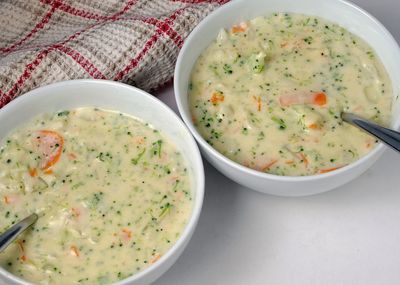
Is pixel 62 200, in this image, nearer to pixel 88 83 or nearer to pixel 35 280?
pixel 35 280

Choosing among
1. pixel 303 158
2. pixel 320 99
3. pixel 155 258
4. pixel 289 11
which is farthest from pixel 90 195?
pixel 289 11

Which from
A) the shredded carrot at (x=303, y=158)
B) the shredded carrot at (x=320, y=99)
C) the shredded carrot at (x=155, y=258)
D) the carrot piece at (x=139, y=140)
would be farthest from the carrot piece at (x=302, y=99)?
the shredded carrot at (x=155, y=258)

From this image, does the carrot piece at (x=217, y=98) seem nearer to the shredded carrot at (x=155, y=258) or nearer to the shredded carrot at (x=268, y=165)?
the shredded carrot at (x=268, y=165)

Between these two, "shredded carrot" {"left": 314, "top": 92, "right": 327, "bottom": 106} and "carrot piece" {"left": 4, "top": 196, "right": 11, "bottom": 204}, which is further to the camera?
"shredded carrot" {"left": 314, "top": 92, "right": 327, "bottom": 106}

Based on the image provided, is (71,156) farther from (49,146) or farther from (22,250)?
(22,250)

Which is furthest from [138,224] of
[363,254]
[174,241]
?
[363,254]

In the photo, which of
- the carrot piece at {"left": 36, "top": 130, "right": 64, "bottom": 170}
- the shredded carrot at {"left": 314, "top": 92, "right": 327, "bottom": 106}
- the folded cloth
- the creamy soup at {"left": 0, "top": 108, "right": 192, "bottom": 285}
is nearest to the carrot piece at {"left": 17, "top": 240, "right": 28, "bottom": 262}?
the creamy soup at {"left": 0, "top": 108, "right": 192, "bottom": 285}

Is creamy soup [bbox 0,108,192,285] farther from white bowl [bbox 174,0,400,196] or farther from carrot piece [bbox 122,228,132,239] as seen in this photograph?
white bowl [bbox 174,0,400,196]
